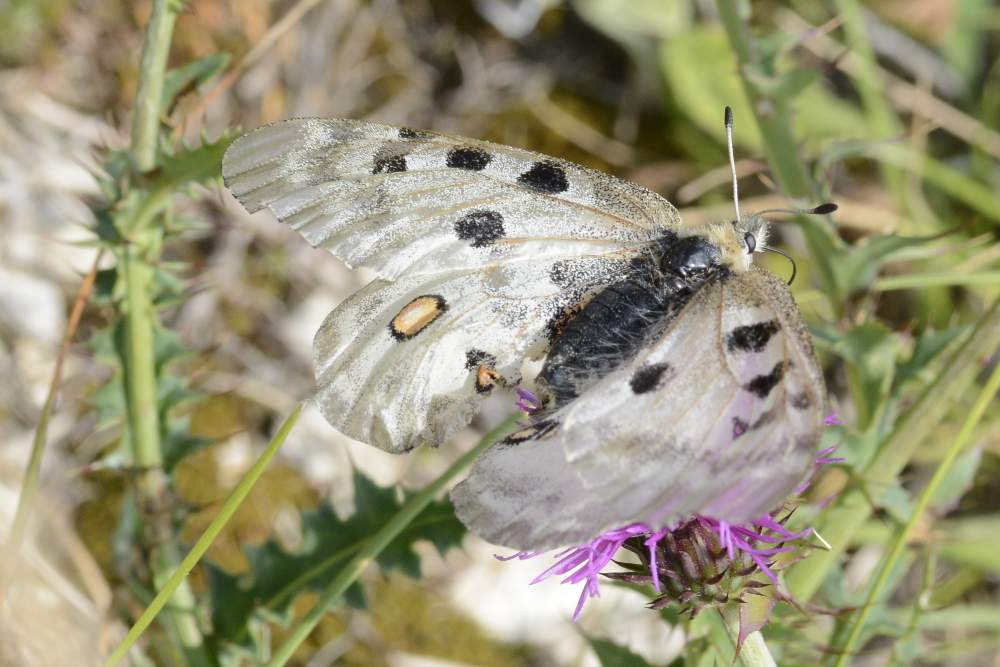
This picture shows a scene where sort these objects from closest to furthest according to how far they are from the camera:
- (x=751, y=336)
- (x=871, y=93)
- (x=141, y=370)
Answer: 1. (x=751, y=336)
2. (x=141, y=370)
3. (x=871, y=93)

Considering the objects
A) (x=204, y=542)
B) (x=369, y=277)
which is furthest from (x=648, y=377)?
(x=369, y=277)

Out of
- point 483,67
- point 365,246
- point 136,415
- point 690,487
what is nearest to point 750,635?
point 690,487

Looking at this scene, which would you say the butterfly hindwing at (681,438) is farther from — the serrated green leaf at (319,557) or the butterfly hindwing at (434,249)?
the serrated green leaf at (319,557)

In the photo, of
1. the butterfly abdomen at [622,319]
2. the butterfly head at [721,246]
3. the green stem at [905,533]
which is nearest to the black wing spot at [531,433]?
the butterfly abdomen at [622,319]

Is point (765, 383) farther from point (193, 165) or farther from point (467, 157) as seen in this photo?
point (193, 165)

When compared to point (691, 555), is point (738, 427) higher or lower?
higher

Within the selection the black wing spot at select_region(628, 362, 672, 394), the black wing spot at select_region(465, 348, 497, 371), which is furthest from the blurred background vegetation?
the black wing spot at select_region(628, 362, 672, 394)

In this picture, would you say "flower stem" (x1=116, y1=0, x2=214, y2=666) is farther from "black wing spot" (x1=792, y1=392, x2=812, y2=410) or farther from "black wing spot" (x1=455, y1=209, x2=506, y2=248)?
"black wing spot" (x1=792, y1=392, x2=812, y2=410)
